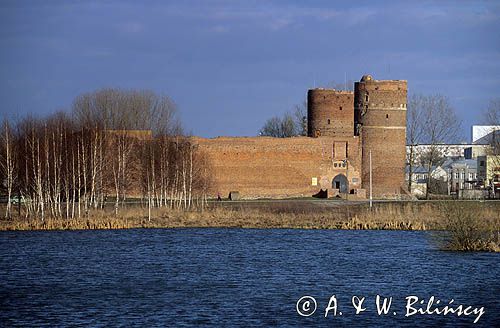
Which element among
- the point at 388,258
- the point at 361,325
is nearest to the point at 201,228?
the point at 388,258

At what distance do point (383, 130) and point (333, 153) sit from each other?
10.7 feet

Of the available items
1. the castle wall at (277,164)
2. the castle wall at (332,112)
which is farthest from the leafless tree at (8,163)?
the castle wall at (332,112)

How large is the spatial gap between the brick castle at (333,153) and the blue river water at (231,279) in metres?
21.0

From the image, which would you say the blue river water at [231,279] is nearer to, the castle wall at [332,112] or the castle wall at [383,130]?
the castle wall at [383,130]

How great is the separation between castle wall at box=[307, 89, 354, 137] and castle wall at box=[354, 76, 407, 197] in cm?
87

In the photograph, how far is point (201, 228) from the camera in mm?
41344

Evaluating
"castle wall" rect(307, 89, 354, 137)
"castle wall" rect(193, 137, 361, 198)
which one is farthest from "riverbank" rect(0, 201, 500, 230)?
"castle wall" rect(307, 89, 354, 137)

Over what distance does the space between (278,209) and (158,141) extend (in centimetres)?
885

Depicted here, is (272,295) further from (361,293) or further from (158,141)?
(158,141)

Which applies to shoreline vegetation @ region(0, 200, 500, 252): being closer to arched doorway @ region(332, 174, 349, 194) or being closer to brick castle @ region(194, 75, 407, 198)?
brick castle @ region(194, 75, 407, 198)

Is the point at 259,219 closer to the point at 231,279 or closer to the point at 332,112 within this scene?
the point at 231,279

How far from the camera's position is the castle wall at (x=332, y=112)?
60.7 meters

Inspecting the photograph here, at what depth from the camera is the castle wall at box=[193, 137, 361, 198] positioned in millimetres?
58500

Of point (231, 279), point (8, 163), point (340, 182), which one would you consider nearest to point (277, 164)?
point (340, 182)
